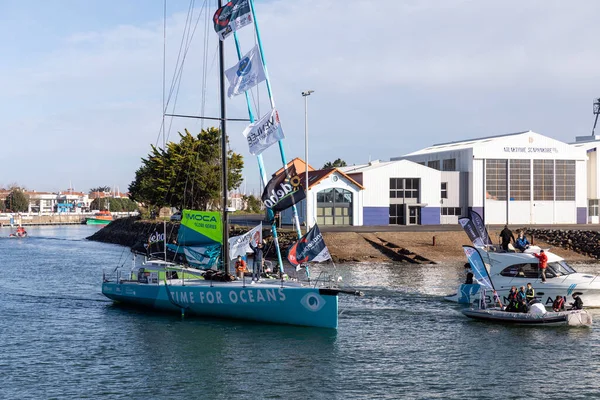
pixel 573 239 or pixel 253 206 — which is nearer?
pixel 573 239

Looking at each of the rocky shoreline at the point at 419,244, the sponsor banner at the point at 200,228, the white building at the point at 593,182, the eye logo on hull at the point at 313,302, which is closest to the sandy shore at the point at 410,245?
the rocky shoreline at the point at 419,244

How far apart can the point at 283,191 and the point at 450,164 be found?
6068cm

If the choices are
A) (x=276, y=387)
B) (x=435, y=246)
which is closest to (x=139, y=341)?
(x=276, y=387)

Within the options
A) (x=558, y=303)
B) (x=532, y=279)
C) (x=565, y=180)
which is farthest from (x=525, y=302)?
(x=565, y=180)

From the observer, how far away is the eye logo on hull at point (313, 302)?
29.5m

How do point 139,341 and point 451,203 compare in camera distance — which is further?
point 451,203

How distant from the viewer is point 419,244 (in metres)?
66.8

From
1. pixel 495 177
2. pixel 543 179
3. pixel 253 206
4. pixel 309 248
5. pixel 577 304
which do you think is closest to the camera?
pixel 309 248

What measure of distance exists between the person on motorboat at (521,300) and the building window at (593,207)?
62.0m

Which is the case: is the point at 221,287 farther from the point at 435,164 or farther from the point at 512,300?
the point at 435,164

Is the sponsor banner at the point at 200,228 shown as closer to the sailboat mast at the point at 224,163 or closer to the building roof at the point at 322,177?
the sailboat mast at the point at 224,163

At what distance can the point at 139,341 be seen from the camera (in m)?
28.6

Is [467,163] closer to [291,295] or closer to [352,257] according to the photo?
[352,257]

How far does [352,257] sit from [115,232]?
194 feet
